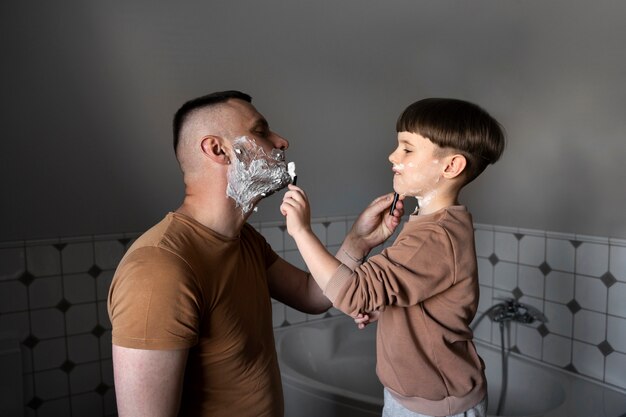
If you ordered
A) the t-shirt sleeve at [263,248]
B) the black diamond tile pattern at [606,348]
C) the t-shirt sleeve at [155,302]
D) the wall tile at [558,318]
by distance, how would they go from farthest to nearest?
the wall tile at [558,318] < the black diamond tile pattern at [606,348] < the t-shirt sleeve at [263,248] < the t-shirt sleeve at [155,302]

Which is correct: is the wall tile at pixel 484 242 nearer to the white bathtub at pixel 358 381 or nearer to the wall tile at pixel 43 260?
the white bathtub at pixel 358 381

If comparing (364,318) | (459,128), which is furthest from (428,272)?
(459,128)

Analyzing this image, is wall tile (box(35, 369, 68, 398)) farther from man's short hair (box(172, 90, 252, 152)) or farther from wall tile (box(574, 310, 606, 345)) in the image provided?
wall tile (box(574, 310, 606, 345))

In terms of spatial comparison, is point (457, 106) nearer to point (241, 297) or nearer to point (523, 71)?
point (241, 297)

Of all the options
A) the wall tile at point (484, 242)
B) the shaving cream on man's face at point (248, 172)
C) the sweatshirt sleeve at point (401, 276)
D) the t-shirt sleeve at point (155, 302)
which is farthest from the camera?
the wall tile at point (484, 242)

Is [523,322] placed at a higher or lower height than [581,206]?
lower

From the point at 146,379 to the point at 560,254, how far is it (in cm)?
169

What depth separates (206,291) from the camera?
0.95 metres

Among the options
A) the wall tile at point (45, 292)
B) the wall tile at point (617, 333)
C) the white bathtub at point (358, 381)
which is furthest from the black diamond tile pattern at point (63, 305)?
the wall tile at point (617, 333)

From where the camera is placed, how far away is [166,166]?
6.26 feet

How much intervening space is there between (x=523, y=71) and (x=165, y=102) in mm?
1452

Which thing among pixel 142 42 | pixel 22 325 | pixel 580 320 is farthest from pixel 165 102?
pixel 580 320

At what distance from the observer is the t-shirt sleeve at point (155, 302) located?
843mm

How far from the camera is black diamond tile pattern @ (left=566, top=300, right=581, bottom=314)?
193 centimetres
